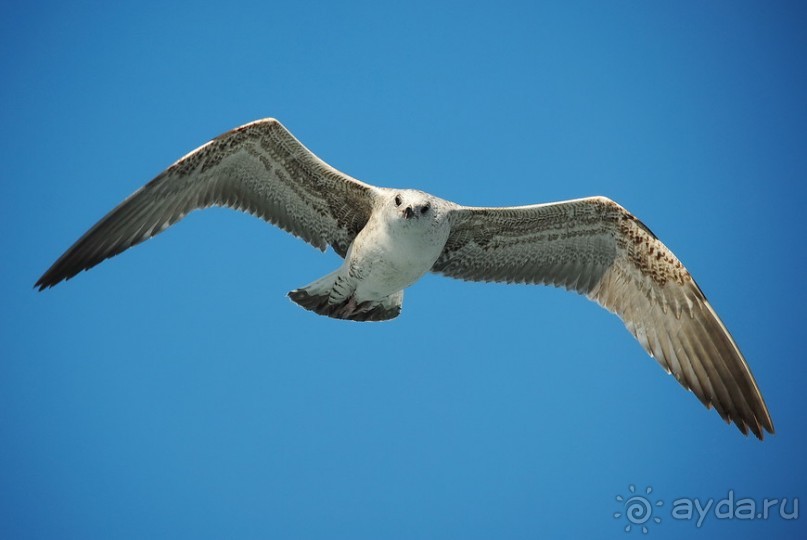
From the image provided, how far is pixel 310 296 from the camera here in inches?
343

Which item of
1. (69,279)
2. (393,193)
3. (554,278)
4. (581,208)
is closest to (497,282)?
(554,278)

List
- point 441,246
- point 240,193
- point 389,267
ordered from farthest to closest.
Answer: point 240,193, point 441,246, point 389,267

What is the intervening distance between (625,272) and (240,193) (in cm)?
462

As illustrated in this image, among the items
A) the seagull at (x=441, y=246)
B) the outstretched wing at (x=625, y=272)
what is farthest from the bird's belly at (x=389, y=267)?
the outstretched wing at (x=625, y=272)

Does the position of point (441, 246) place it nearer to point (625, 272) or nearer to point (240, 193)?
point (625, 272)

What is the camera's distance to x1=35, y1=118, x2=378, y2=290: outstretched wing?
8.14m

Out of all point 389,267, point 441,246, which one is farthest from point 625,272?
point 389,267

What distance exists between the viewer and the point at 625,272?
878 centimetres

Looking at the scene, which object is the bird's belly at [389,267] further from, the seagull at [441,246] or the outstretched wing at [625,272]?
the outstretched wing at [625,272]

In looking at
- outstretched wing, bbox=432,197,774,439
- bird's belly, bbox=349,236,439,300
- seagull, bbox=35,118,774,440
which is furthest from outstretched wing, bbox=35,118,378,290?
outstretched wing, bbox=432,197,774,439

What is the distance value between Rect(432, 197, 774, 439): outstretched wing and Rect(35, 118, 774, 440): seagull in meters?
0.01

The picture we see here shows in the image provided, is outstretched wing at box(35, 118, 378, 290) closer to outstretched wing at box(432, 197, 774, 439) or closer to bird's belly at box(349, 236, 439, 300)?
bird's belly at box(349, 236, 439, 300)

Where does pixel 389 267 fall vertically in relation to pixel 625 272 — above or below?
below

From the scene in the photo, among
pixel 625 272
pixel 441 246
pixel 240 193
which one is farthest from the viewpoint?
pixel 625 272
